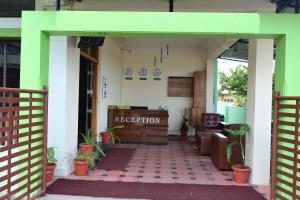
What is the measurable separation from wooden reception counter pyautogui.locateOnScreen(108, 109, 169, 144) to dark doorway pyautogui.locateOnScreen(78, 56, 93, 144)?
5.51ft

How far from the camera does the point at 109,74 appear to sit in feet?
29.9

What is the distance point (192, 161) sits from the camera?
6.77 metres

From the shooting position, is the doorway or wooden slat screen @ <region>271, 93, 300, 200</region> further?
the doorway

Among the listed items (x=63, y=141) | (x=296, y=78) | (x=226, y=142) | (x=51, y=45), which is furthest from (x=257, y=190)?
(x=51, y=45)

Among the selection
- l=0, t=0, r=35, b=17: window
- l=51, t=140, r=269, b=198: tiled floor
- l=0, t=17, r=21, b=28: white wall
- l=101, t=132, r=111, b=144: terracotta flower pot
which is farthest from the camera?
l=101, t=132, r=111, b=144: terracotta flower pot

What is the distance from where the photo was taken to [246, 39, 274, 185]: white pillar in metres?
5.04

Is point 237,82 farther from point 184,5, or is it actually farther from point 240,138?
point 184,5

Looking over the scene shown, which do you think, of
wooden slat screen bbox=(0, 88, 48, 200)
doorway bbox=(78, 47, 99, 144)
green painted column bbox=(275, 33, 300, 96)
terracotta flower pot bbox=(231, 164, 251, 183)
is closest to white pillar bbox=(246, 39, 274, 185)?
terracotta flower pot bbox=(231, 164, 251, 183)

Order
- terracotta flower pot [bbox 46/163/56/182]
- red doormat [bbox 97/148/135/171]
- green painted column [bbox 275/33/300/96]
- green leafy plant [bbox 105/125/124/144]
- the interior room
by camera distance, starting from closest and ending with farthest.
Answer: green painted column [bbox 275/33/300/96] < terracotta flower pot [bbox 46/163/56/182] < the interior room < red doormat [bbox 97/148/135/171] < green leafy plant [bbox 105/125/124/144]

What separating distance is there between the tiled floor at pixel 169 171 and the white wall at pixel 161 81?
344 cm

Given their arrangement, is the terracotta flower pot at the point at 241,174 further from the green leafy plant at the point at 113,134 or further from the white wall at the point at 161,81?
the white wall at the point at 161,81

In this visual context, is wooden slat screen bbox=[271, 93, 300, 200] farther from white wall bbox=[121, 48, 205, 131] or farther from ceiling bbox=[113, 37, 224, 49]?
white wall bbox=[121, 48, 205, 131]

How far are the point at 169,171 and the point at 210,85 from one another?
18.6ft

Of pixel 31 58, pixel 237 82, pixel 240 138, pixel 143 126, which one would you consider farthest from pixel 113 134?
pixel 237 82
